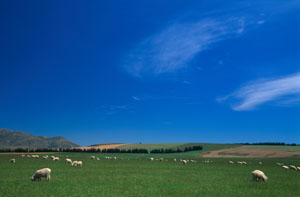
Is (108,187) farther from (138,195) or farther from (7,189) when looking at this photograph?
(7,189)

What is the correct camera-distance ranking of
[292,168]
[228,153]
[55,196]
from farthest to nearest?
[228,153] < [292,168] < [55,196]

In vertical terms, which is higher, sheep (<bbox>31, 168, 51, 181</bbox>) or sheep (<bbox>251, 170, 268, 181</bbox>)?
sheep (<bbox>31, 168, 51, 181</bbox>)

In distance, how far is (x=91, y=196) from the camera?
19.4m

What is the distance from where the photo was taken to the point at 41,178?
1125 inches

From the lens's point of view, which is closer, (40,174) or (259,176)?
(40,174)

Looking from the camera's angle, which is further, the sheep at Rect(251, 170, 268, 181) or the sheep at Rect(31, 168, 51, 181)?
the sheep at Rect(251, 170, 268, 181)

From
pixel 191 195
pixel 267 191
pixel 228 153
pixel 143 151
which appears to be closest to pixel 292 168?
pixel 267 191

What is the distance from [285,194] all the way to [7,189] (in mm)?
20890

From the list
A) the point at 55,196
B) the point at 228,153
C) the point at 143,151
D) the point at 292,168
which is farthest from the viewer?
the point at 143,151

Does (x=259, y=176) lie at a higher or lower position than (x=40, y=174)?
lower

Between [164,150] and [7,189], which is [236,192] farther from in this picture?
[164,150]

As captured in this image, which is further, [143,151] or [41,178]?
[143,151]

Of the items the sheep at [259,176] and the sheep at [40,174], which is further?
the sheep at [259,176]

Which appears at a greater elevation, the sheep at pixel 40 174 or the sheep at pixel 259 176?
the sheep at pixel 40 174
